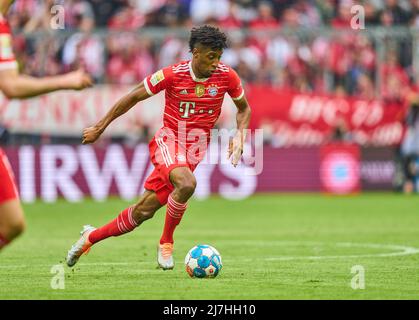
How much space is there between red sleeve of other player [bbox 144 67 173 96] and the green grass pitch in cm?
206

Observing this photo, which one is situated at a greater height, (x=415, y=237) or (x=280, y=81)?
(x=280, y=81)

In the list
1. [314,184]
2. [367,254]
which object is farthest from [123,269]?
[314,184]

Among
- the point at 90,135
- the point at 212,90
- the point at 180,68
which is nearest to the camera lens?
the point at 90,135

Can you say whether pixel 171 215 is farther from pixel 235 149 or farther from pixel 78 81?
pixel 78 81

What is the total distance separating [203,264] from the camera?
11516mm

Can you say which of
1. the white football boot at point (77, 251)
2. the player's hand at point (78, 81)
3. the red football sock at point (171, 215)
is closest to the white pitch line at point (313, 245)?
the white football boot at point (77, 251)

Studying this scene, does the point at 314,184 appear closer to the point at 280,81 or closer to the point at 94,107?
the point at 280,81

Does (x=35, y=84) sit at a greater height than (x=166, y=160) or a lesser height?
greater

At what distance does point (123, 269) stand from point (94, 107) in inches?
540

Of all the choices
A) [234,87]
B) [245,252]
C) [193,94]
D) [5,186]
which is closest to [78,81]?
[5,186]

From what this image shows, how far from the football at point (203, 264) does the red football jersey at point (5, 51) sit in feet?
11.5

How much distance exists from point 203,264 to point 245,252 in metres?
3.32

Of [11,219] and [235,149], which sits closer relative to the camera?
[11,219]
